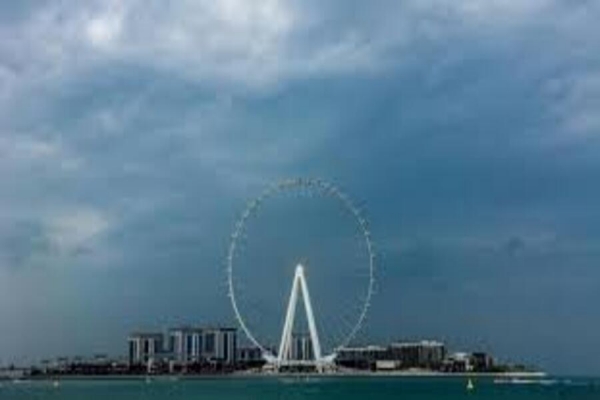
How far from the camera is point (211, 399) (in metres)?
134

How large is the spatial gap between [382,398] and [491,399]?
16.1 meters

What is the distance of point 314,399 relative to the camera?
13375 centimetres

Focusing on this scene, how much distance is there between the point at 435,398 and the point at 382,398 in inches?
312

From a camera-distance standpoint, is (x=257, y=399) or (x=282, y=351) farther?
(x=282, y=351)

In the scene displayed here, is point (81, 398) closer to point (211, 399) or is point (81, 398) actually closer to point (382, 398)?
point (211, 399)

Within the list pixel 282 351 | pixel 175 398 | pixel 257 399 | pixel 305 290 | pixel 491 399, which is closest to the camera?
pixel 257 399

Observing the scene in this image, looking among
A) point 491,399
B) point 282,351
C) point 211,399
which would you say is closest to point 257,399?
point 211,399

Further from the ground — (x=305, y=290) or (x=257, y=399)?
(x=305, y=290)

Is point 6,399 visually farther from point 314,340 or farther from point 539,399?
point 539,399

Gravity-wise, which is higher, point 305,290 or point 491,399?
point 305,290

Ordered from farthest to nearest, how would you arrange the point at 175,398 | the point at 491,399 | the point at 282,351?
1. the point at 282,351
2. the point at 491,399
3. the point at 175,398

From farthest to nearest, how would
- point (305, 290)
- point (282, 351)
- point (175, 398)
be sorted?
point (282, 351) → point (305, 290) → point (175, 398)

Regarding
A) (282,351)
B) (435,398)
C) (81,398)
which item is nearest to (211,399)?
(81,398)

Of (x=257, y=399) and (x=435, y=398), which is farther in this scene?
(x=435, y=398)
